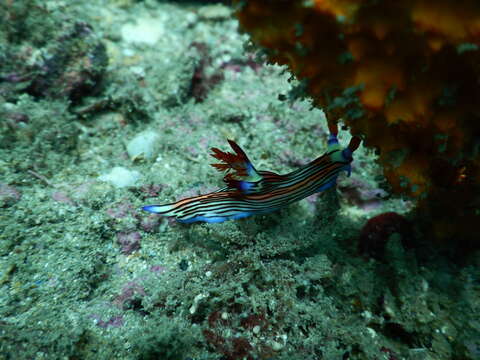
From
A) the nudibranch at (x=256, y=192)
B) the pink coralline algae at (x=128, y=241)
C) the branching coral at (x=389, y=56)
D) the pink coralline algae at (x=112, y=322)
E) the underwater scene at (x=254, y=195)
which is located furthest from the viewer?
the pink coralline algae at (x=128, y=241)

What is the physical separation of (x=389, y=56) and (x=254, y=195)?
5.05ft

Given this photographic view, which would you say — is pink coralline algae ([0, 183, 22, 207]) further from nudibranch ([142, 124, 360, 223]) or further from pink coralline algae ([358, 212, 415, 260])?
pink coralline algae ([358, 212, 415, 260])

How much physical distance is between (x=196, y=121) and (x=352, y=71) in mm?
2813

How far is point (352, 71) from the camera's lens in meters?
1.62

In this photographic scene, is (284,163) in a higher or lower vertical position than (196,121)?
lower

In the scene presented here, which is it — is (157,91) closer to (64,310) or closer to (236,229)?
(236,229)

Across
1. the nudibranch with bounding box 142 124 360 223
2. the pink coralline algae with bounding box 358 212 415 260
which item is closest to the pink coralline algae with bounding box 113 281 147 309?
the nudibranch with bounding box 142 124 360 223

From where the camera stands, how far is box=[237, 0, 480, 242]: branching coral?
137 centimetres

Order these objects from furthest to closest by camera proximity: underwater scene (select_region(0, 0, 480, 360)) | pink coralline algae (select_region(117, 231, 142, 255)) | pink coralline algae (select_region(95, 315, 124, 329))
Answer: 1. pink coralline algae (select_region(117, 231, 142, 255))
2. pink coralline algae (select_region(95, 315, 124, 329))
3. underwater scene (select_region(0, 0, 480, 360))

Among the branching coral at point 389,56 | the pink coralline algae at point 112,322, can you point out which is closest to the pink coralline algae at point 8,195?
the pink coralline algae at point 112,322

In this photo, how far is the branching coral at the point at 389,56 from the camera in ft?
4.50

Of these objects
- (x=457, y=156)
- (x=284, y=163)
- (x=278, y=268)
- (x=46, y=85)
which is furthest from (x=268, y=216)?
(x=46, y=85)

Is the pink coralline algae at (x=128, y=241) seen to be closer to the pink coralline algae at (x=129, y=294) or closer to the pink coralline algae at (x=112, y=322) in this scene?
the pink coralline algae at (x=129, y=294)

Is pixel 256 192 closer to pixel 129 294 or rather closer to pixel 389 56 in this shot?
pixel 129 294
